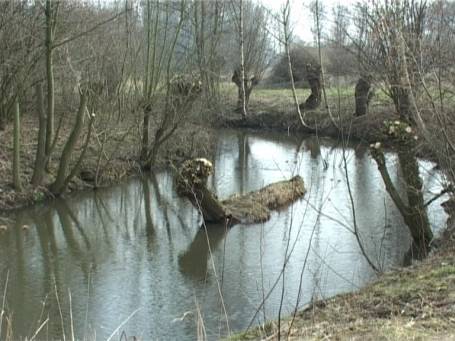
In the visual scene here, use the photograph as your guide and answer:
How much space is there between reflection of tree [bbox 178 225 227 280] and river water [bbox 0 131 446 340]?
2 cm

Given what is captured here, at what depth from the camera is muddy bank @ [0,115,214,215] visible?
1592 centimetres

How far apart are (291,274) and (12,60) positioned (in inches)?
387

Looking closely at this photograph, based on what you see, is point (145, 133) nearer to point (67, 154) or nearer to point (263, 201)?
point (67, 154)

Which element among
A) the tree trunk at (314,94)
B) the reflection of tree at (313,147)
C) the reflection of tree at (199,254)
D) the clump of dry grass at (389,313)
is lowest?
the reflection of tree at (199,254)

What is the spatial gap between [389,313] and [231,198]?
931cm

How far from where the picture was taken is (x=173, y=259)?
11430 mm

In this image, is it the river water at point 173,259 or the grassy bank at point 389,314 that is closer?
the grassy bank at point 389,314

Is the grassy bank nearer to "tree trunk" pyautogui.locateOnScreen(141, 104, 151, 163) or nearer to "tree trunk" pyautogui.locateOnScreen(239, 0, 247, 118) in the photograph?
"tree trunk" pyautogui.locateOnScreen(141, 104, 151, 163)

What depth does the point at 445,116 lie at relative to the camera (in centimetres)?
869

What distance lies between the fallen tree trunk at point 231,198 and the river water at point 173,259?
39 cm

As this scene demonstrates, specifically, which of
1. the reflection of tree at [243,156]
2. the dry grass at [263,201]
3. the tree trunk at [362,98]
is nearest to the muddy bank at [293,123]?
the tree trunk at [362,98]

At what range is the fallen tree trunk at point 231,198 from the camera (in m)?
13.0

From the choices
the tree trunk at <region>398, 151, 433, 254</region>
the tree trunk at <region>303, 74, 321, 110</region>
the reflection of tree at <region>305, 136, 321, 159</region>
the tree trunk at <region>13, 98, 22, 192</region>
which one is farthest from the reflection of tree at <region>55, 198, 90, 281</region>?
the tree trunk at <region>303, 74, 321, 110</region>

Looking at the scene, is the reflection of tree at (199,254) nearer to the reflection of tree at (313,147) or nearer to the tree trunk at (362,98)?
the reflection of tree at (313,147)
